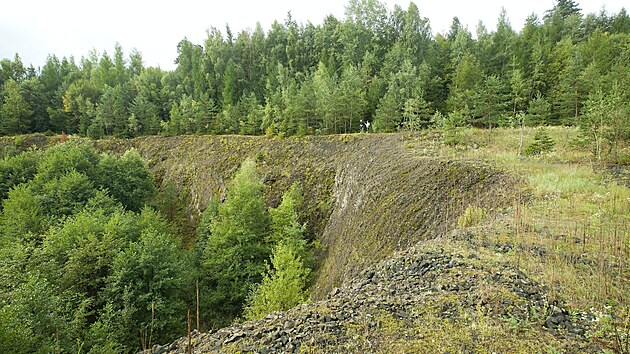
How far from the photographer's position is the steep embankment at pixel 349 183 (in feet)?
38.6

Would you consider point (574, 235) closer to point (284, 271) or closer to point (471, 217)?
point (471, 217)

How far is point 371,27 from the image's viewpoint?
53.3 meters

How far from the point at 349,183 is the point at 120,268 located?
552 inches

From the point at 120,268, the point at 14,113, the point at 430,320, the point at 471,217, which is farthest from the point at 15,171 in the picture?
the point at 430,320

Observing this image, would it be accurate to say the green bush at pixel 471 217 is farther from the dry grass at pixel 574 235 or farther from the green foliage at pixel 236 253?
the green foliage at pixel 236 253

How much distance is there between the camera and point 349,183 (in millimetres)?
21078

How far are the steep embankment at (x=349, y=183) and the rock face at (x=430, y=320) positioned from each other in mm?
4354

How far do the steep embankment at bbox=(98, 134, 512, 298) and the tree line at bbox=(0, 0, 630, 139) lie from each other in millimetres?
4045

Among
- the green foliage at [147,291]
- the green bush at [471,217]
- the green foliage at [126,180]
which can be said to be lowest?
the green foliage at [147,291]

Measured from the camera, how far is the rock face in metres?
4.14

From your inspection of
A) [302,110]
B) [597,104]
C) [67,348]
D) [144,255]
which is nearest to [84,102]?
[302,110]

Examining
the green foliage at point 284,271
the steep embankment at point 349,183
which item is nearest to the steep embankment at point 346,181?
the steep embankment at point 349,183

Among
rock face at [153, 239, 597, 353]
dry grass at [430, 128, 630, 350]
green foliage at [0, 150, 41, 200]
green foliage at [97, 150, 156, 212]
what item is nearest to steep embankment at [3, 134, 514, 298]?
dry grass at [430, 128, 630, 350]

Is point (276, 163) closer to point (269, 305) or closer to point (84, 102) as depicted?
point (269, 305)
